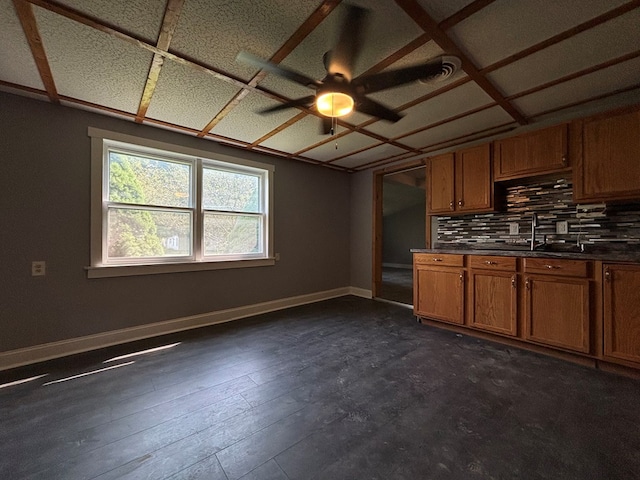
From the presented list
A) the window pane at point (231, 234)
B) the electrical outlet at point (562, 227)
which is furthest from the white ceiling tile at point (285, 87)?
the electrical outlet at point (562, 227)

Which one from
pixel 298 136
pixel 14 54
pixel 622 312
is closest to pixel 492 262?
pixel 622 312

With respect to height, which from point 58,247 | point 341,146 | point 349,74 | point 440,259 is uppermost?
point 341,146

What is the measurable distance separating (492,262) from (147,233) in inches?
149

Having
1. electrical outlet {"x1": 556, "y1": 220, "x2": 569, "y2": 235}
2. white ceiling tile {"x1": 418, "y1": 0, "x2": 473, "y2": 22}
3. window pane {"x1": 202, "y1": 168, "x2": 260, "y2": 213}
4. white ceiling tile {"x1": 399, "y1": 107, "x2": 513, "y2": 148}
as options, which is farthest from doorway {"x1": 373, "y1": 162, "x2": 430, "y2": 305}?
white ceiling tile {"x1": 418, "y1": 0, "x2": 473, "y2": 22}

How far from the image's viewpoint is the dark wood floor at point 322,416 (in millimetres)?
1246

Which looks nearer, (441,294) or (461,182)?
(441,294)

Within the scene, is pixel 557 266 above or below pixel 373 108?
below

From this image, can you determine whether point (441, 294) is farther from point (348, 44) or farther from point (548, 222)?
point (348, 44)

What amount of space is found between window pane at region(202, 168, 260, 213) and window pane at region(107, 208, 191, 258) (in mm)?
396

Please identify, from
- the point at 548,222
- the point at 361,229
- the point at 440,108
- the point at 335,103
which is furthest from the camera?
the point at 361,229

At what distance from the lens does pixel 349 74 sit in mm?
1887

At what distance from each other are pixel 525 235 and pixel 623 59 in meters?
1.70

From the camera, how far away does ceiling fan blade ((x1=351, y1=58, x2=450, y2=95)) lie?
5.40ft

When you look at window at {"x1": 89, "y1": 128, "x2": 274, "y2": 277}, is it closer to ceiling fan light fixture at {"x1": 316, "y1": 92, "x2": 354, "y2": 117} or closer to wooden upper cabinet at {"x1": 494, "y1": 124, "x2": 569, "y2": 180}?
ceiling fan light fixture at {"x1": 316, "y1": 92, "x2": 354, "y2": 117}
